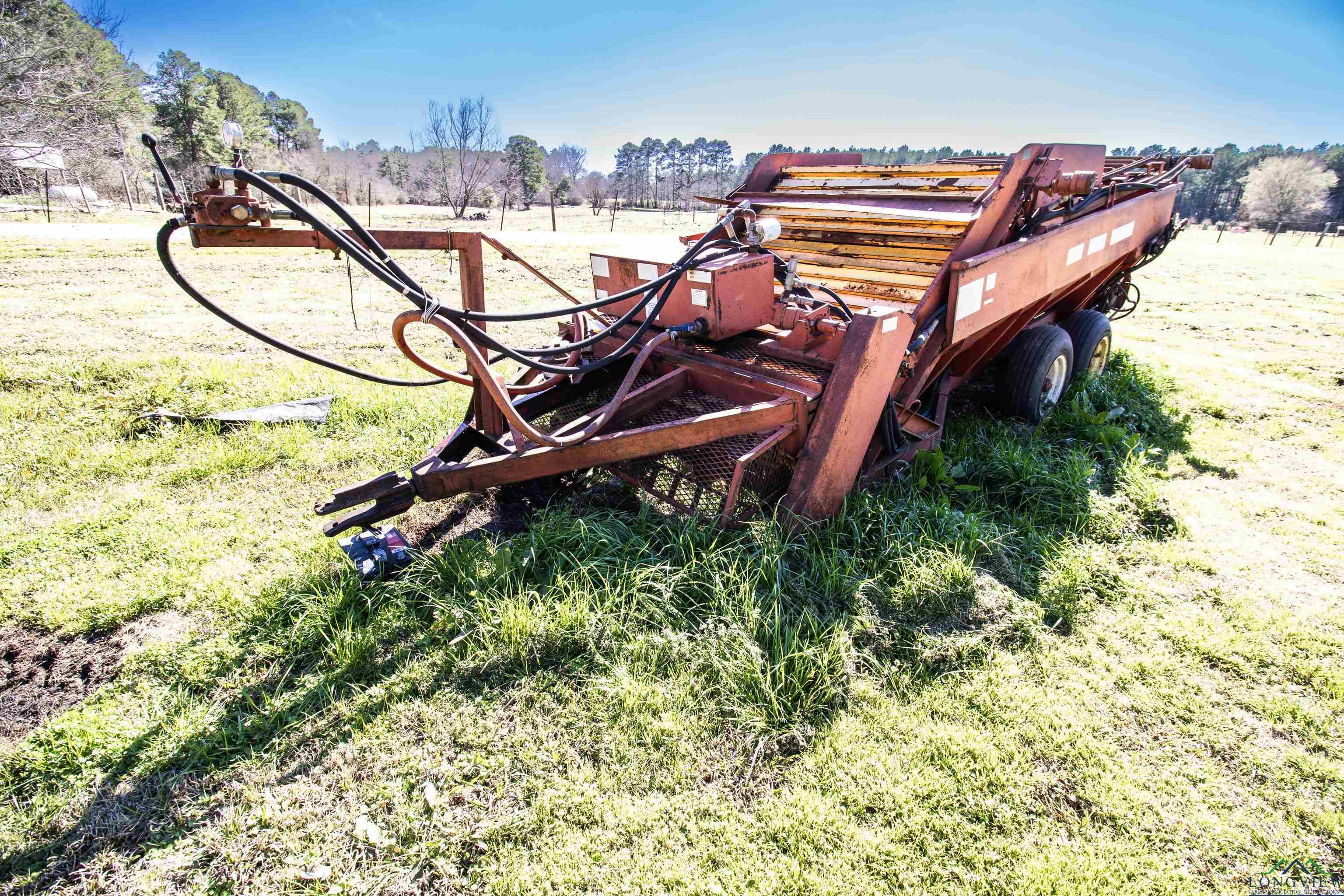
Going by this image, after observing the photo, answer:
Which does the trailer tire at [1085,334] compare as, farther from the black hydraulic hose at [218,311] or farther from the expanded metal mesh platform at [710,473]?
the black hydraulic hose at [218,311]

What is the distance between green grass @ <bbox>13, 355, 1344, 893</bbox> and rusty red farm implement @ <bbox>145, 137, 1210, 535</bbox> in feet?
1.17

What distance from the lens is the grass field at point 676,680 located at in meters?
1.92

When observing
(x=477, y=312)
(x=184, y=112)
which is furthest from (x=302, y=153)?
(x=477, y=312)

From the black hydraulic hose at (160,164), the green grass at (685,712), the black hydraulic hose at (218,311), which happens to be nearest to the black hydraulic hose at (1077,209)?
the green grass at (685,712)

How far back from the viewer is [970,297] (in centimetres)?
342

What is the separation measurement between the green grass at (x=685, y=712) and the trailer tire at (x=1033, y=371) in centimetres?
104

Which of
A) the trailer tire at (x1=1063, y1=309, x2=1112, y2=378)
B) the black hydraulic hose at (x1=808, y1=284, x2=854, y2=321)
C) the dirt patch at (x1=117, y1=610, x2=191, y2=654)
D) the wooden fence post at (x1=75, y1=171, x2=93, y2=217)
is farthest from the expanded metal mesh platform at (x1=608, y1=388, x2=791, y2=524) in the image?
the wooden fence post at (x1=75, y1=171, x2=93, y2=217)

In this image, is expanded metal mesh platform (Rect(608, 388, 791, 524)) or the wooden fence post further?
the wooden fence post

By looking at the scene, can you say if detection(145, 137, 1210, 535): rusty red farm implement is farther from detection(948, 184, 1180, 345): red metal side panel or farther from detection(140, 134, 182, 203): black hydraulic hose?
detection(140, 134, 182, 203): black hydraulic hose

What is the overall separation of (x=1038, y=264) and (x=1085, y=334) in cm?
166

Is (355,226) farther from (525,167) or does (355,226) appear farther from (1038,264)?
(525,167)

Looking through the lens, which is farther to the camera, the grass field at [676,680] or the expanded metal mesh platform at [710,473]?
the expanded metal mesh platform at [710,473]

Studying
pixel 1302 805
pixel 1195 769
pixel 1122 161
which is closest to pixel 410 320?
pixel 1195 769

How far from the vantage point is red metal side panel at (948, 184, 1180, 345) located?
3391mm
